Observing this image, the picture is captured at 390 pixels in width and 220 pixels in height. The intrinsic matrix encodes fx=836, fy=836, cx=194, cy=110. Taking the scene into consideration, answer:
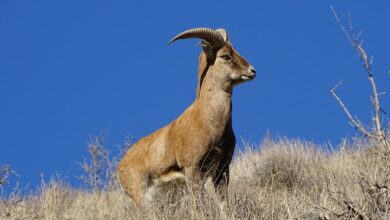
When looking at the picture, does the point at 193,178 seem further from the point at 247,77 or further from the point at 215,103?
the point at 247,77

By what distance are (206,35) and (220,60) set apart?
1.23 ft

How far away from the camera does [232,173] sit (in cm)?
1421

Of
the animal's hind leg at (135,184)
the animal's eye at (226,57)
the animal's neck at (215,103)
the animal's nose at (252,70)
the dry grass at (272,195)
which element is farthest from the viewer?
the animal's hind leg at (135,184)

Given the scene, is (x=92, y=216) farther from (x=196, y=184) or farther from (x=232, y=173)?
(x=232, y=173)

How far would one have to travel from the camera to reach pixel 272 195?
9.27 meters

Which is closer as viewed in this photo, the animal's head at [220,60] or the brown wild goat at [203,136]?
the brown wild goat at [203,136]

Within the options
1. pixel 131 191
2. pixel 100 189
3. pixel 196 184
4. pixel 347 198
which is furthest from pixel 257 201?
pixel 100 189

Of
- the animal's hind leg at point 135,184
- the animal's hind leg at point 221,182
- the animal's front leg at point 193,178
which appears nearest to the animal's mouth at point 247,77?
the animal's hind leg at point 221,182

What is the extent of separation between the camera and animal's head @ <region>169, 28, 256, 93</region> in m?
10.6

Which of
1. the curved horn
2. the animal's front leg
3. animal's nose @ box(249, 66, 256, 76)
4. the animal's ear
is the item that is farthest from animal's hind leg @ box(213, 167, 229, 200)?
the animal's ear

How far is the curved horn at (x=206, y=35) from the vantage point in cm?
1075

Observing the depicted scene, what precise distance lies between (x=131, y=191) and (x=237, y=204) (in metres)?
2.58

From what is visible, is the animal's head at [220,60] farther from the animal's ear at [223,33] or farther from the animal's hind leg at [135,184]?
the animal's hind leg at [135,184]

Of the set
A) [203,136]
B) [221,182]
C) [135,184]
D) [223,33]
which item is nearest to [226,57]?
[223,33]
